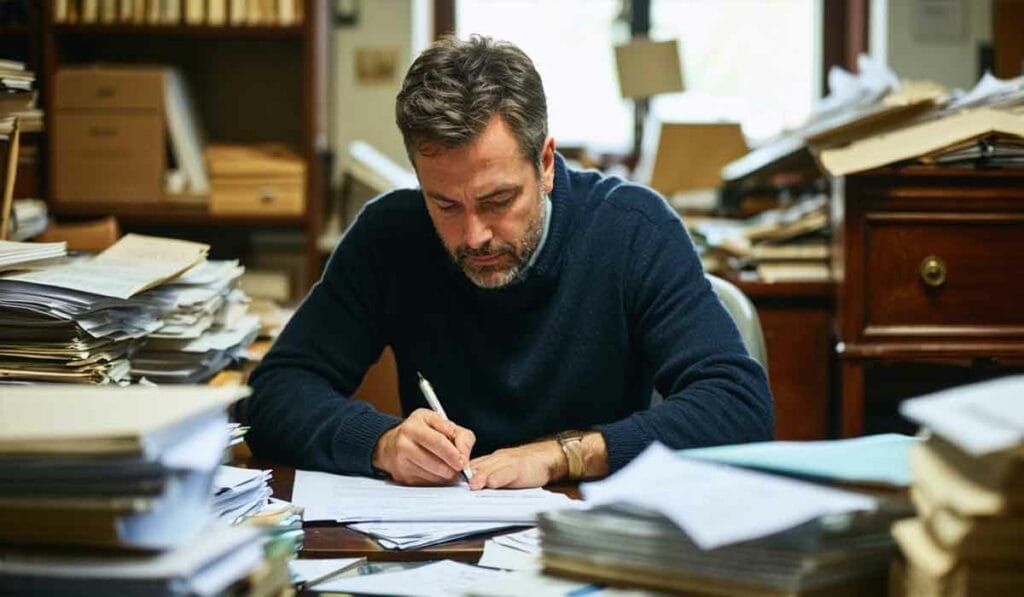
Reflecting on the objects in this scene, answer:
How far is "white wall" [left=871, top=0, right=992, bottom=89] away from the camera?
146 inches

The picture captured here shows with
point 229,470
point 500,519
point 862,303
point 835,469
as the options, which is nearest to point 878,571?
point 835,469

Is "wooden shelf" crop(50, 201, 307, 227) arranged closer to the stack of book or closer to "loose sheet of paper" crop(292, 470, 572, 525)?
the stack of book

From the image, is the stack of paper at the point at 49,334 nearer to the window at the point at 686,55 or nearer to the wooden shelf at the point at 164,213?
the wooden shelf at the point at 164,213

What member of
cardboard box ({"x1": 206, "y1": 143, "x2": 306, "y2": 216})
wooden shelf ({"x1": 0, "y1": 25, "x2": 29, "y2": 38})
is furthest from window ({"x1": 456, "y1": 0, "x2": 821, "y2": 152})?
wooden shelf ({"x1": 0, "y1": 25, "x2": 29, "y2": 38})

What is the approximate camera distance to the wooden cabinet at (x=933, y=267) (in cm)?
241

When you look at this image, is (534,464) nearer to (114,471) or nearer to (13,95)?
(114,471)

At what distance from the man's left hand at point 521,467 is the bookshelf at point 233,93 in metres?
2.05

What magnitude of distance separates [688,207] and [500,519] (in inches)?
82.8

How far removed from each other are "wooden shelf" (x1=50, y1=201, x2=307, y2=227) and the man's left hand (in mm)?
2059

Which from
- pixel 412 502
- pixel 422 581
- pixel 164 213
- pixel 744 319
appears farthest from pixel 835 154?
pixel 164 213

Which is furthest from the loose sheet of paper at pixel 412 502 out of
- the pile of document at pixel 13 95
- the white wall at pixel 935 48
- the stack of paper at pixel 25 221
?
the white wall at pixel 935 48

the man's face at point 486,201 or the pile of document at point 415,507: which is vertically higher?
the man's face at point 486,201

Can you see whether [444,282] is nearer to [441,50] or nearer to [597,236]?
[597,236]

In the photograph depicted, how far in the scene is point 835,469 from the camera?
0.98 metres
